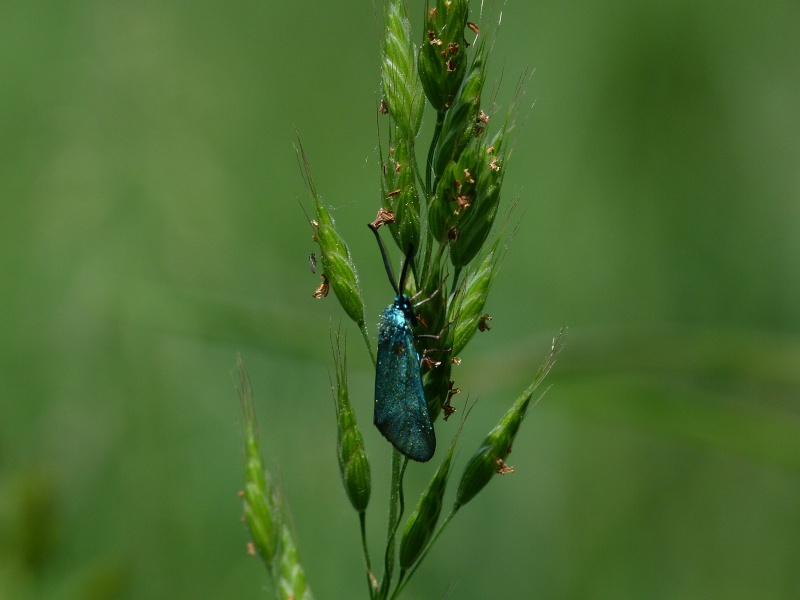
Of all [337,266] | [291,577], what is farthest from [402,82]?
[291,577]

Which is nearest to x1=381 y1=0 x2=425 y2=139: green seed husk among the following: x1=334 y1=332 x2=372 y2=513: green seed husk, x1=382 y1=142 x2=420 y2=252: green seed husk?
x1=382 y1=142 x2=420 y2=252: green seed husk

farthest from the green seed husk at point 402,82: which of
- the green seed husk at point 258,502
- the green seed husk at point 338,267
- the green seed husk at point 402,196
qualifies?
the green seed husk at point 258,502

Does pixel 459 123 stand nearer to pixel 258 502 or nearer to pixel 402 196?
pixel 402 196

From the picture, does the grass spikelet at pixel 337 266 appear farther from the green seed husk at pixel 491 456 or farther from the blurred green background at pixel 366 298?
the blurred green background at pixel 366 298

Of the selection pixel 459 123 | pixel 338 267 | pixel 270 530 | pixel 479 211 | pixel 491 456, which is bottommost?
pixel 270 530

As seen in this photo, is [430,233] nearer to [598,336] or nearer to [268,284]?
[598,336]

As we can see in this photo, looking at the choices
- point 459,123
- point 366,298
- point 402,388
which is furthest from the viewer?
point 366,298
